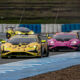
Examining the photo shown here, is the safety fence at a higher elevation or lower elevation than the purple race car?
higher

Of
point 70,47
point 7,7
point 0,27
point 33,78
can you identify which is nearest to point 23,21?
point 7,7

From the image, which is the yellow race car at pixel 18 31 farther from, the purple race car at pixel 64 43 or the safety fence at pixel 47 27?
the purple race car at pixel 64 43

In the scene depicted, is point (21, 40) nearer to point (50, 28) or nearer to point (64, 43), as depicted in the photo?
point (64, 43)

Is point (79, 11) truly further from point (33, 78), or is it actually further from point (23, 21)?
point (33, 78)

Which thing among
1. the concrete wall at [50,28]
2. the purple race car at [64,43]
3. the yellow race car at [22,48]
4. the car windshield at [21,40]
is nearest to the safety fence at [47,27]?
the concrete wall at [50,28]

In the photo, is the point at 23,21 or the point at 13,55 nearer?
the point at 13,55

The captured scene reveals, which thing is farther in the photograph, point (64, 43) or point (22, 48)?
point (64, 43)

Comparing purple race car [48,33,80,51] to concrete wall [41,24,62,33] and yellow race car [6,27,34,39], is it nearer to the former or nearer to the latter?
yellow race car [6,27,34,39]

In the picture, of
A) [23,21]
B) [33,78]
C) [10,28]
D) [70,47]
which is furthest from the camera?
[23,21]

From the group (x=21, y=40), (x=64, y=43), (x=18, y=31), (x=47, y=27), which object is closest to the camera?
(x=21, y=40)

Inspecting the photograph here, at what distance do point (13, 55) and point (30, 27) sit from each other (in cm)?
1950

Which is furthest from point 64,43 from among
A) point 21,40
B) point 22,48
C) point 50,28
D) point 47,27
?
point 50,28

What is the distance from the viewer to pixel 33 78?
27.3ft

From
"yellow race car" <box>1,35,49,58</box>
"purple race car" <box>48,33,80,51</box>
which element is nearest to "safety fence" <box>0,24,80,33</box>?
"purple race car" <box>48,33,80,51</box>
